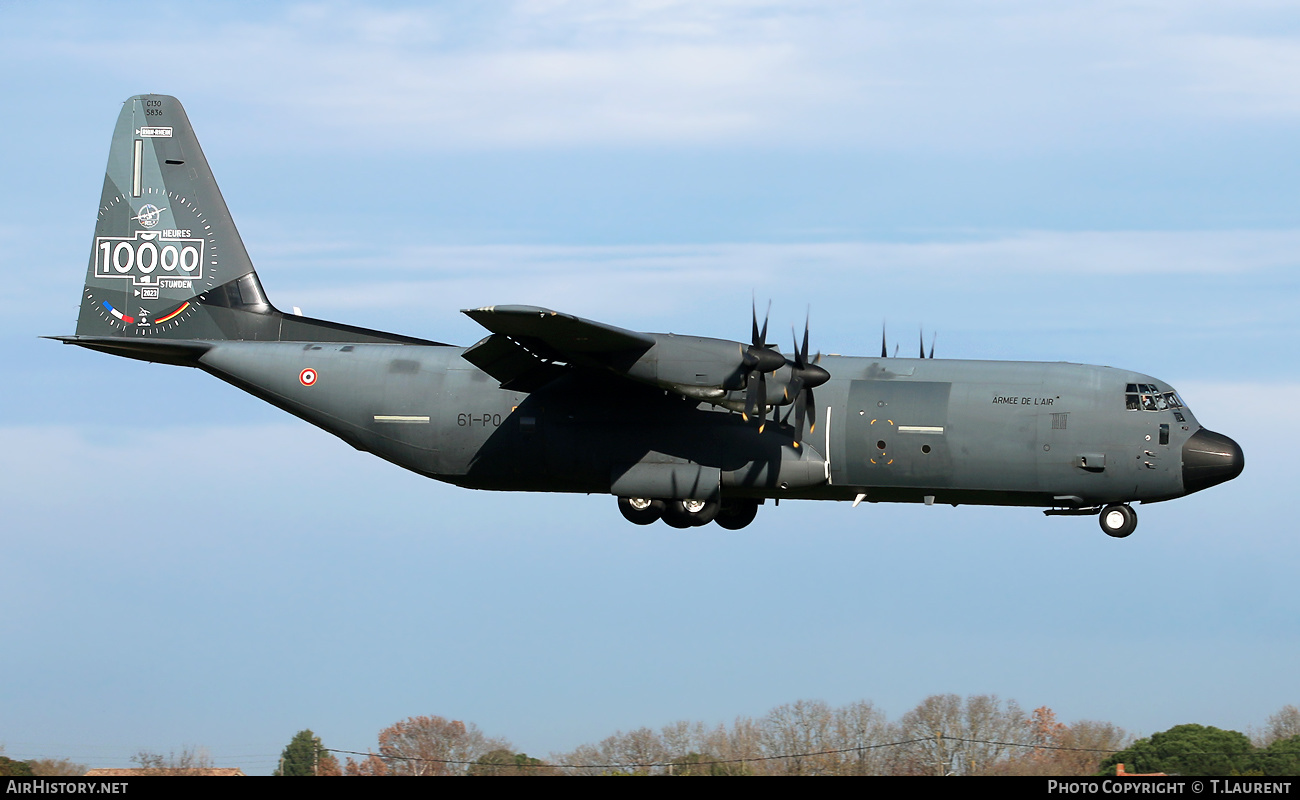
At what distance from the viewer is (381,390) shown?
83.1 ft

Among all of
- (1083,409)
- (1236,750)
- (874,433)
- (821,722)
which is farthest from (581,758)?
(1236,750)

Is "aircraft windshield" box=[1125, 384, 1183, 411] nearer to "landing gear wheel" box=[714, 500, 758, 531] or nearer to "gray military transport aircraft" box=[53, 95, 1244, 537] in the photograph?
"gray military transport aircraft" box=[53, 95, 1244, 537]

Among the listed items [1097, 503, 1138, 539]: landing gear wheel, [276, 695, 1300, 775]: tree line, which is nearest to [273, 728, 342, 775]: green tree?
[276, 695, 1300, 775]: tree line

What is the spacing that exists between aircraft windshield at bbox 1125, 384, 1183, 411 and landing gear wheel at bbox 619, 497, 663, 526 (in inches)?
324

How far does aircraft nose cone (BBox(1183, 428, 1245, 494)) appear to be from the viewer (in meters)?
22.8

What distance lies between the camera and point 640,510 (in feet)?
81.5

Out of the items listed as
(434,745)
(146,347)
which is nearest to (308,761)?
(434,745)

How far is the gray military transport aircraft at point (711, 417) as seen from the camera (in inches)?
873

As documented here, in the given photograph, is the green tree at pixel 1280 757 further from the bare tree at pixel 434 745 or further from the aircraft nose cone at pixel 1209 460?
the bare tree at pixel 434 745

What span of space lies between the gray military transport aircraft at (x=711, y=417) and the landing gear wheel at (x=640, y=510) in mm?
37

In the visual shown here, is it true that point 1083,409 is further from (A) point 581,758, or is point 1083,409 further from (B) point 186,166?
(B) point 186,166

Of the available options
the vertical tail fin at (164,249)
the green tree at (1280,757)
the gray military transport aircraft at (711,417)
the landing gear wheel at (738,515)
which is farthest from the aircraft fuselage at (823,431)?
the green tree at (1280,757)

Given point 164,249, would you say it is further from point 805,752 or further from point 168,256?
point 805,752

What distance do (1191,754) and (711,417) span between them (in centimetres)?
1191
